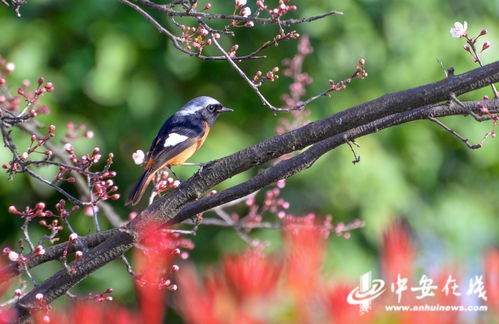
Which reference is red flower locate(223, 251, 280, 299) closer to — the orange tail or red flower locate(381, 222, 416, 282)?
red flower locate(381, 222, 416, 282)

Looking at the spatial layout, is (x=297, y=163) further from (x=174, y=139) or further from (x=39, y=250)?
(x=174, y=139)

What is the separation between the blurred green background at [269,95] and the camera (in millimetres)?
5121

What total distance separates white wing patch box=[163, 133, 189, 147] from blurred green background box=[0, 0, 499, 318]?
4.38 ft

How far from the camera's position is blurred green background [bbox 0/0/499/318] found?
16.8 feet

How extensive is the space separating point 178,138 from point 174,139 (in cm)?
3

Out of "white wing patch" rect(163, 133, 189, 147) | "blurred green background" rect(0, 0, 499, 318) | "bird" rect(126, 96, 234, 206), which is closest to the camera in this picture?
"bird" rect(126, 96, 234, 206)

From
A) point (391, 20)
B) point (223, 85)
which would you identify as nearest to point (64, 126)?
point (223, 85)

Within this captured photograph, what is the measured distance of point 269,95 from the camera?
5.37 metres

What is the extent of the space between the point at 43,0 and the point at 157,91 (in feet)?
3.39

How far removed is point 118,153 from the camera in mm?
5285

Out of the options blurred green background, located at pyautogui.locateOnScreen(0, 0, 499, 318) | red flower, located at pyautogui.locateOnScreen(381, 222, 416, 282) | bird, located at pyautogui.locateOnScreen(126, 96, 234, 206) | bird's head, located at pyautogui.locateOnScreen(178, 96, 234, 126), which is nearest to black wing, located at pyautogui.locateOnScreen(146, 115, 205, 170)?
bird, located at pyautogui.locateOnScreen(126, 96, 234, 206)

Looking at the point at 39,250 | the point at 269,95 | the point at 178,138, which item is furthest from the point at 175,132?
the point at 269,95

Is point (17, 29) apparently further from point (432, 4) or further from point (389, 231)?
point (389, 231)

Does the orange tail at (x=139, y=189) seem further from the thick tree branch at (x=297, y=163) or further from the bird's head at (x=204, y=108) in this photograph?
the thick tree branch at (x=297, y=163)
